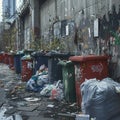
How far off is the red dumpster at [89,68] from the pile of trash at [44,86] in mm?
1227

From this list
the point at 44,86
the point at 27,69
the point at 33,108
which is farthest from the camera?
the point at 27,69

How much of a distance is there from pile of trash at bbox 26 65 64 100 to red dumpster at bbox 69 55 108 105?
123cm

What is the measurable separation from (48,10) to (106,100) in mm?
11672

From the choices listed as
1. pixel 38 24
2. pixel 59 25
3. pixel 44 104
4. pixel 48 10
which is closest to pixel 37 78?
pixel 44 104

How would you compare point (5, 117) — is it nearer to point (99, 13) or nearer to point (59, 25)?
point (99, 13)

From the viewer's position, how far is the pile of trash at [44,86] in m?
8.56

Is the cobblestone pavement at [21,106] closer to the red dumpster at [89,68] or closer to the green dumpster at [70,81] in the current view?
the green dumpster at [70,81]

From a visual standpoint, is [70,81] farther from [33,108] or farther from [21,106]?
[21,106]

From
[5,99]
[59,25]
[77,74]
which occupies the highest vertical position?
[59,25]

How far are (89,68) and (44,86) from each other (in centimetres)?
316

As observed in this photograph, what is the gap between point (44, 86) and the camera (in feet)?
32.9

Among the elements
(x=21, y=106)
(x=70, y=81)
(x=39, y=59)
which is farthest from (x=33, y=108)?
(x=39, y=59)

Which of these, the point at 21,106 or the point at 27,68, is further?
the point at 27,68

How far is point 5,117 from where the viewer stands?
679cm
